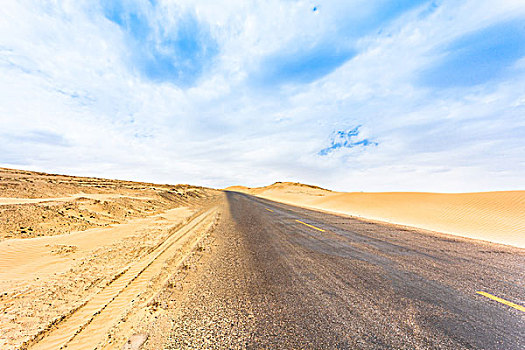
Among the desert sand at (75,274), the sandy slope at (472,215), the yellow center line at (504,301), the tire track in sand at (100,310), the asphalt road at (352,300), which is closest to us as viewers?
the asphalt road at (352,300)

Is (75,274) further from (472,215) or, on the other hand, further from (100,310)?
(472,215)

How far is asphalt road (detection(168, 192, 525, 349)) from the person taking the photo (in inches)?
91.8

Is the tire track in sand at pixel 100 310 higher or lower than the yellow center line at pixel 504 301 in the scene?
lower

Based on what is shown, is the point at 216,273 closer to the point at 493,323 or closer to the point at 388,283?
the point at 388,283

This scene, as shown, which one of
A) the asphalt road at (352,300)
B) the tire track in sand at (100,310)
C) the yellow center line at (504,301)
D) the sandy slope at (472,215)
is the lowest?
the tire track in sand at (100,310)

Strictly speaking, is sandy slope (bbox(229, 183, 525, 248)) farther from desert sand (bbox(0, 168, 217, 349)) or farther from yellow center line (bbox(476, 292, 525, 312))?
desert sand (bbox(0, 168, 217, 349))

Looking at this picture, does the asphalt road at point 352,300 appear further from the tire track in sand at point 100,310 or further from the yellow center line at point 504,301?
the tire track in sand at point 100,310

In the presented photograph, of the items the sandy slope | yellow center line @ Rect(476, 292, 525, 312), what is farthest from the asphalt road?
the sandy slope

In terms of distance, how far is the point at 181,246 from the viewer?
21.7ft

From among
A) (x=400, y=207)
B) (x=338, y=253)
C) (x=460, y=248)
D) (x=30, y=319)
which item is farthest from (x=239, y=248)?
(x=400, y=207)

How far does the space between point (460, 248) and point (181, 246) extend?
331 inches

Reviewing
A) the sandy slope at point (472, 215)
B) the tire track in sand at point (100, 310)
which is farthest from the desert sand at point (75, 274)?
the sandy slope at point (472, 215)

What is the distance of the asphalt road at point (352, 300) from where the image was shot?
7.65 feet

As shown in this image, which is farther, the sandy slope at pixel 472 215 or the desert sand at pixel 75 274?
the sandy slope at pixel 472 215
